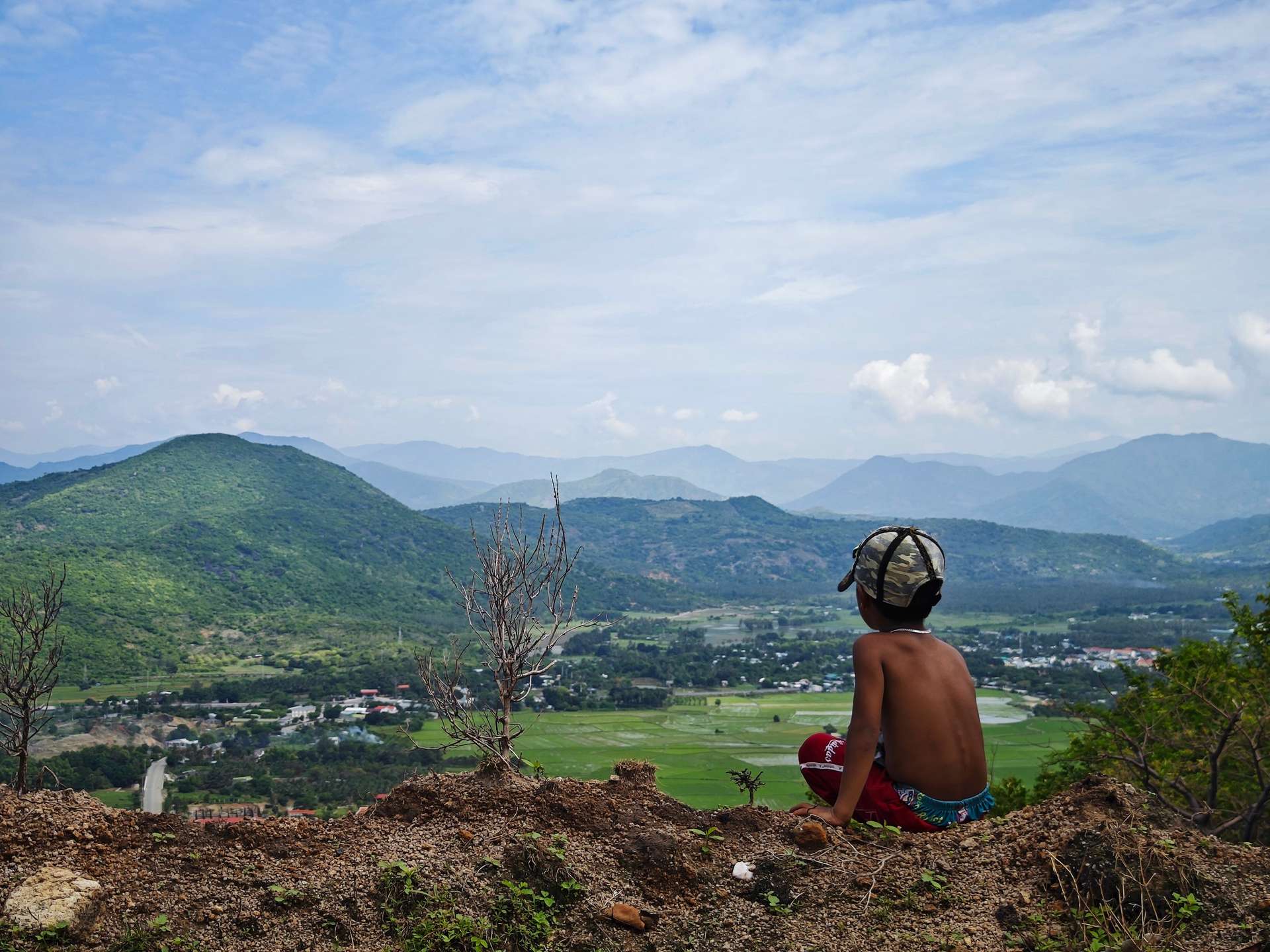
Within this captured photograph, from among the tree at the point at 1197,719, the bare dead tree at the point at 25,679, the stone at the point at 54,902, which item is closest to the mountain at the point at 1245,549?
the tree at the point at 1197,719

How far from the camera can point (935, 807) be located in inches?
186

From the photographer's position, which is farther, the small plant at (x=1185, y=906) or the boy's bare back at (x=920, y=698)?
the boy's bare back at (x=920, y=698)

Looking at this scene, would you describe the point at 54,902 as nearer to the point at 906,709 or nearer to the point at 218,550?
the point at 906,709

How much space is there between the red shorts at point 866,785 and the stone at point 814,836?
0.18 meters

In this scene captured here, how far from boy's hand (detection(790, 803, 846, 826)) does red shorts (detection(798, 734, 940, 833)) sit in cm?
8

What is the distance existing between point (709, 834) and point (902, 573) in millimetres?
1806

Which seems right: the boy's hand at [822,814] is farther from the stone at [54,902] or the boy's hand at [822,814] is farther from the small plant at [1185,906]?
the stone at [54,902]

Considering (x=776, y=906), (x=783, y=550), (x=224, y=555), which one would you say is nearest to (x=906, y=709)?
(x=776, y=906)

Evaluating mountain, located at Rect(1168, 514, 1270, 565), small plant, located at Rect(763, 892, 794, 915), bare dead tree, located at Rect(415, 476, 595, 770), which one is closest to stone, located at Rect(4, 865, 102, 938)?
bare dead tree, located at Rect(415, 476, 595, 770)

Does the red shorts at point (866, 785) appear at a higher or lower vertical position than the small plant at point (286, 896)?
higher

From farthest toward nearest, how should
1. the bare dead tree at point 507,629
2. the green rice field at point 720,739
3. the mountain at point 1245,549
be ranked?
the mountain at point 1245,549
the green rice field at point 720,739
the bare dead tree at point 507,629

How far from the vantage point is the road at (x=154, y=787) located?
2048 centimetres

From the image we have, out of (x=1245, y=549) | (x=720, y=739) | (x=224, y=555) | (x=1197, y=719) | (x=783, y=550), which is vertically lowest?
(x=720, y=739)

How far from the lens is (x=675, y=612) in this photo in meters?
114
